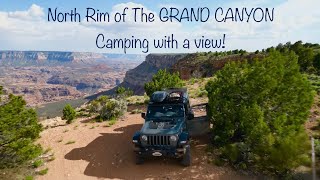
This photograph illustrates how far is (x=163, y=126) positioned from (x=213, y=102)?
2599 millimetres

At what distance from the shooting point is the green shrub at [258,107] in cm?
1402

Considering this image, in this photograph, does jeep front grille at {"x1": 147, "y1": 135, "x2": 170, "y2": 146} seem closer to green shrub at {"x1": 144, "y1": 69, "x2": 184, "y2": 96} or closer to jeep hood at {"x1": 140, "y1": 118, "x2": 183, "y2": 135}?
jeep hood at {"x1": 140, "y1": 118, "x2": 183, "y2": 135}

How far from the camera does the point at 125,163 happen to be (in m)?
15.7

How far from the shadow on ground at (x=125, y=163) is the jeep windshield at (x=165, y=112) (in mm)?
1970

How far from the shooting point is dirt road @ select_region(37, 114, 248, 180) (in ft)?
47.6

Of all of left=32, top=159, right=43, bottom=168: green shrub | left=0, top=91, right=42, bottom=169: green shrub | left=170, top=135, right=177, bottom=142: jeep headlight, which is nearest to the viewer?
left=0, top=91, right=42, bottom=169: green shrub

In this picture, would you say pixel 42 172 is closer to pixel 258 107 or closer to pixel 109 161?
pixel 109 161

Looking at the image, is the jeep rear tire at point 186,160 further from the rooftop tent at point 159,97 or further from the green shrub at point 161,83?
the green shrub at point 161,83

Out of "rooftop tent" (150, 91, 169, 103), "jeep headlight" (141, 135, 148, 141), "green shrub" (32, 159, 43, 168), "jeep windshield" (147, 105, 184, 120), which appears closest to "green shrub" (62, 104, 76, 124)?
"green shrub" (32, 159, 43, 168)

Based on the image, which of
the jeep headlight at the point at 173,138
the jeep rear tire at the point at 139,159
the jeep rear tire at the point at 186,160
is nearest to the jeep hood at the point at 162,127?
the jeep headlight at the point at 173,138

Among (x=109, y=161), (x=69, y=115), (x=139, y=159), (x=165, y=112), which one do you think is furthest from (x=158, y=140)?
(x=69, y=115)

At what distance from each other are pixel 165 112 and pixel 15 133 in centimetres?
671

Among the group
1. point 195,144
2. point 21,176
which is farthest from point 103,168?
point 195,144

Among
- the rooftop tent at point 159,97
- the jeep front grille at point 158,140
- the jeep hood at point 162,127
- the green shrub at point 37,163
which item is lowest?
the green shrub at point 37,163
